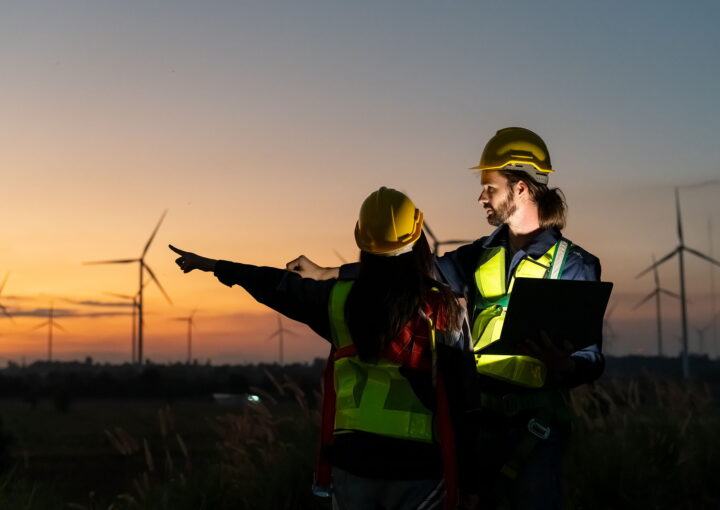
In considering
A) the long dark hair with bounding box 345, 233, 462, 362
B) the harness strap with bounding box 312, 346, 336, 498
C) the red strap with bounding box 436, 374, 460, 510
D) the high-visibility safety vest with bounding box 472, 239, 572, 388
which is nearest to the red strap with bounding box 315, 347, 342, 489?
the harness strap with bounding box 312, 346, 336, 498

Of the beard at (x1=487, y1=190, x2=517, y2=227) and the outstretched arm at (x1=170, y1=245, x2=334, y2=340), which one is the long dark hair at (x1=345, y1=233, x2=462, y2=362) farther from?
the beard at (x1=487, y1=190, x2=517, y2=227)

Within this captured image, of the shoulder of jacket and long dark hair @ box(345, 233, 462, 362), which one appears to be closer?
long dark hair @ box(345, 233, 462, 362)


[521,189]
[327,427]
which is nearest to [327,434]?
[327,427]

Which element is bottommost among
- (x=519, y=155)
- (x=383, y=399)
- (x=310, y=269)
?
(x=383, y=399)

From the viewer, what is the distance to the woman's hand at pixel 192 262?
5921 millimetres

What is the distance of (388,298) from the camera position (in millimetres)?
5148

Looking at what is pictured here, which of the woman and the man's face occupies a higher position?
the man's face

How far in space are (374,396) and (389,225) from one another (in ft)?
2.51

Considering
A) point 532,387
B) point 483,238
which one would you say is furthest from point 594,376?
point 483,238

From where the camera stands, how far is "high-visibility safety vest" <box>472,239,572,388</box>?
6.29 metres

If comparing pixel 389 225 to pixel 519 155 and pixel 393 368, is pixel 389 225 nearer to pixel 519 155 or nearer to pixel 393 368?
pixel 393 368

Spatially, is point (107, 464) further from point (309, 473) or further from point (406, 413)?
point (406, 413)

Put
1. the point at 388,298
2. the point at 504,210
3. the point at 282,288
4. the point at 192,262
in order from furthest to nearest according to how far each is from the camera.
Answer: the point at 504,210
the point at 192,262
the point at 282,288
the point at 388,298

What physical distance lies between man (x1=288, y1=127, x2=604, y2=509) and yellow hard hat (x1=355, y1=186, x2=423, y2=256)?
76 centimetres
